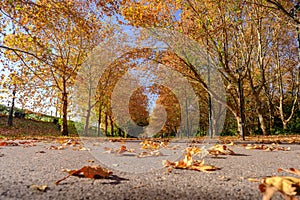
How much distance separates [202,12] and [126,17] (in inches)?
110

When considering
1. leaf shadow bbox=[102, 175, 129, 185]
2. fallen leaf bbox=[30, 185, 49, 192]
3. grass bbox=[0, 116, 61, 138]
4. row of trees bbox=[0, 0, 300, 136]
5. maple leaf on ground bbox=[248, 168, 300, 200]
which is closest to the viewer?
maple leaf on ground bbox=[248, 168, 300, 200]

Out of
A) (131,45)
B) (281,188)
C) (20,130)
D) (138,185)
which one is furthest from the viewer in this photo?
(20,130)

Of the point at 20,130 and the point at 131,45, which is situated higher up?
the point at 131,45

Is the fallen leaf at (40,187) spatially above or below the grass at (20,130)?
below

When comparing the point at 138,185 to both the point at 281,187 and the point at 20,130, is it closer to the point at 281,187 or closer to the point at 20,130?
the point at 281,187

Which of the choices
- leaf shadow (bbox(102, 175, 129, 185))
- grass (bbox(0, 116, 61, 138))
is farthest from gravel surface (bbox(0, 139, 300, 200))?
grass (bbox(0, 116, 61, 138))

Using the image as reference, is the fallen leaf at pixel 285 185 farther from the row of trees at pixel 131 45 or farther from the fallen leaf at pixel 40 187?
the row of trees at pixel 131 45

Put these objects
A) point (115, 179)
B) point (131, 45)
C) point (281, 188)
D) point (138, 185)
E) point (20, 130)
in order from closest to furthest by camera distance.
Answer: point (281, 188), point (138, 185), point (115, 179), point (131, 45), point (20, 130)

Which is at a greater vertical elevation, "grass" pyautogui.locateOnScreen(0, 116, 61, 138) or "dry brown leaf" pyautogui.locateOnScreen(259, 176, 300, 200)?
"grass" pyautogui.locateOnScreen(0, 116, 61, 138)

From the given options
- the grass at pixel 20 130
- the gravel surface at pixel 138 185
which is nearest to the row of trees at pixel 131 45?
the grass at pixel 20 130

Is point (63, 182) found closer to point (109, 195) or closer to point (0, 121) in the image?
point (109, 195)

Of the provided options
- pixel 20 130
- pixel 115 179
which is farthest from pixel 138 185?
pixel 20 130

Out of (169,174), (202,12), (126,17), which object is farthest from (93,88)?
(169,174)

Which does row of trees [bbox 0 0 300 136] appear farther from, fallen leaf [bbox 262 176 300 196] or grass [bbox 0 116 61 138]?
fallen leaf [bbox 262 176 300 196]
